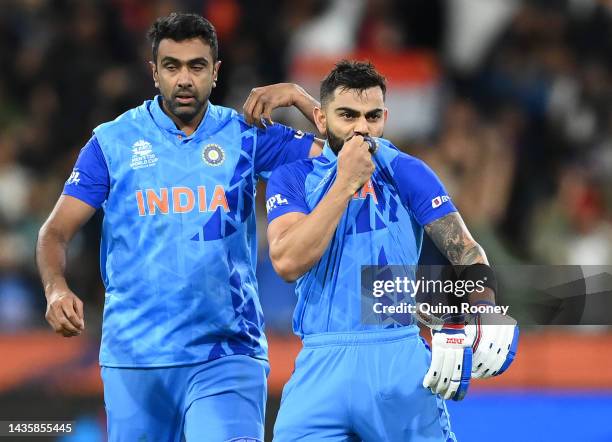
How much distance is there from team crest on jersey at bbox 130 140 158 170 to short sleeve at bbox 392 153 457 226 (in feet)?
3.73

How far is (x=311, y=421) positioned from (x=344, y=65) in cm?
147

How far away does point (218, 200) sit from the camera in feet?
16.7

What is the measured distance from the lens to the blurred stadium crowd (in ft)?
31.3

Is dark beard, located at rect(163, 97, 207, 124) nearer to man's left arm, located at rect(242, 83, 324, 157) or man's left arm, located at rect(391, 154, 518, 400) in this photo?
man's left arm, located at rect(242, 83, 324, 157)

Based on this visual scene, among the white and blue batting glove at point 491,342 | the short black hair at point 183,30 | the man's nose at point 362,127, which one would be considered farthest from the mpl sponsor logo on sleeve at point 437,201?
the short black hair at point 183,30

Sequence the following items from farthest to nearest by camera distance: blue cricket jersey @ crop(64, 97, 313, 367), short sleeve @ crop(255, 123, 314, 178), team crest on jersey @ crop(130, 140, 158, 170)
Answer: short sleeve @ crop(255, 123, 314, 178) → team crest on jersey @ crop(130, 140, 158, 170) → blue cricket jersey @ crop(64, 97, 313, 367)

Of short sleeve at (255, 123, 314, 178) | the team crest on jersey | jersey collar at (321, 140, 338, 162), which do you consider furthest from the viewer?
short sleeve at (255, 123, 314, 178)

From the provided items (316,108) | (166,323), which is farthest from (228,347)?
(316,108)

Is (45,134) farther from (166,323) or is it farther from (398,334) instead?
(398,334)

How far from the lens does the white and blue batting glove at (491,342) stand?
4.34m

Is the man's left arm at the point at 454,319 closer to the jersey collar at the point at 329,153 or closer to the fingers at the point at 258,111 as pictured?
the jersey collar at the point at 329,153

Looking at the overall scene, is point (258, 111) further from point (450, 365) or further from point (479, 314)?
point (450, 365)

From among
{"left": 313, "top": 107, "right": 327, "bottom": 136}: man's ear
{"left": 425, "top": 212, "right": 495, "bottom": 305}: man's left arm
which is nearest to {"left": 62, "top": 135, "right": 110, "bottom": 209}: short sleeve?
{"left": 313, "top": 107, "right": 327, "bottom": 136}: man's ear

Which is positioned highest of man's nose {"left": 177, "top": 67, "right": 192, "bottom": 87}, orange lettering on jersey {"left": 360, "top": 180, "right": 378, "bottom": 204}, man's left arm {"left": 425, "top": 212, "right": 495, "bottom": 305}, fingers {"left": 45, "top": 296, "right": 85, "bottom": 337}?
man's nose {"left": 177, "top": 67, "right": 192, "bottom": 87}
